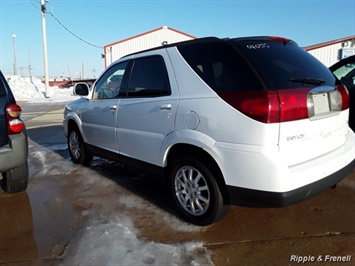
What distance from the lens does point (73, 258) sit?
251cm

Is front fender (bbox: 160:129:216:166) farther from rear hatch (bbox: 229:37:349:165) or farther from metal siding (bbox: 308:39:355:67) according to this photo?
metal siding (bbox: 308:39:355:67)

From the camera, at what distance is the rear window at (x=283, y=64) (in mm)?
2424

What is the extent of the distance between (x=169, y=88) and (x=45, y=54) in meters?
22.9

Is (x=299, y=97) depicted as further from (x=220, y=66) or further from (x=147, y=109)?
(x=147, y=109)

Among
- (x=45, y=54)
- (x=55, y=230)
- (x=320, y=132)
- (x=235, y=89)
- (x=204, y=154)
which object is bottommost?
(x=55, y=230)

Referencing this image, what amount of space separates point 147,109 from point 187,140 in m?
0.75

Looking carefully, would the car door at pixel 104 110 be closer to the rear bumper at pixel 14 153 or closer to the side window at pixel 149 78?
the side window at pixel 149 78

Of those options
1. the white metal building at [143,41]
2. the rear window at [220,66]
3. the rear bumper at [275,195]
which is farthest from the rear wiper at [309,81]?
the white metal building at [143,41]

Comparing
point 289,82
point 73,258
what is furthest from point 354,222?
point 73,258

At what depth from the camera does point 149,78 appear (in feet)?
11.3

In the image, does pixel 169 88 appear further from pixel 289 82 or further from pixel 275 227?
pixel 275 227

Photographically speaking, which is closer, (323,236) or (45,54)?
(323,236)

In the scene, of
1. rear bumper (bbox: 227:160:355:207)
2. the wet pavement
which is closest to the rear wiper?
rear bumper (bbox: 227:160:355:207)

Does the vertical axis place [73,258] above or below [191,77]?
below
